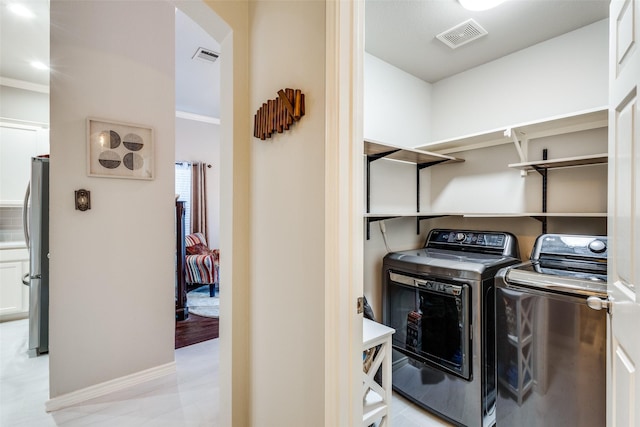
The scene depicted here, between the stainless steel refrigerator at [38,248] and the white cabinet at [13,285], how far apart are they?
1.25 meters

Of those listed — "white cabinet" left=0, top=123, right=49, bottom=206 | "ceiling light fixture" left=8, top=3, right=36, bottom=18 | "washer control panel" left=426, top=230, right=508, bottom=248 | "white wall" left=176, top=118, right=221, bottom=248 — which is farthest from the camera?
"white wall" left=176, top=118, right=221, bottom=248

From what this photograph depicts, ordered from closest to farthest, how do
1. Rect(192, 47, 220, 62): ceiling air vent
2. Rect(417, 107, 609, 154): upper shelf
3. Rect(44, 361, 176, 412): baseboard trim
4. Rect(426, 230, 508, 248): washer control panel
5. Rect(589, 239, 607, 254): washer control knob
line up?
1. Rect(589, 239, 607, 254): washer control knob
2. Rect(417, 107, 609, 154): upper shelf
3. Rect(44, 361, 176, 412): baseboard trim
4. Rect(426, 230, 508, 248): washer control panel
5. Rect(192, 47, 220, 62): ceiling air vent

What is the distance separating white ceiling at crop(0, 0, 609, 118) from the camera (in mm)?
1854

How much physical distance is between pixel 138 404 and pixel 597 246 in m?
2.90

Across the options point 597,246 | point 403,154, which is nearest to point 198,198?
point 403,154

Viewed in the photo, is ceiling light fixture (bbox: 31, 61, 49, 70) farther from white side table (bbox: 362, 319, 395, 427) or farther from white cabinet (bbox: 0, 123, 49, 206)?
white side table (bbox: 362, 319, 395, 427)

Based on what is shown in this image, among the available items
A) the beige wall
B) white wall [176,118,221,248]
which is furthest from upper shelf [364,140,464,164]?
white wall [176,118,221,248]

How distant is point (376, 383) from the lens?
1.53 m

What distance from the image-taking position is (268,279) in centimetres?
135

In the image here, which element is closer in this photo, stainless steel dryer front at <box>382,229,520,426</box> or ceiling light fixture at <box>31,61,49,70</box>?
stainless steel dryer front at <box>382,229,520,426</box>

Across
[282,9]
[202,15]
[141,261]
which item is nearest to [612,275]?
[282,9]

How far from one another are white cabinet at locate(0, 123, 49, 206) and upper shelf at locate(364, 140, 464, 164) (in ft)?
13.2

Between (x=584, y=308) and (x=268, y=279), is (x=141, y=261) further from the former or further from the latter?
(x=584, y=308)

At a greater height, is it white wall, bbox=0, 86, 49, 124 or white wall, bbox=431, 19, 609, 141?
white wall, bbox=0, 86, 49, 124
